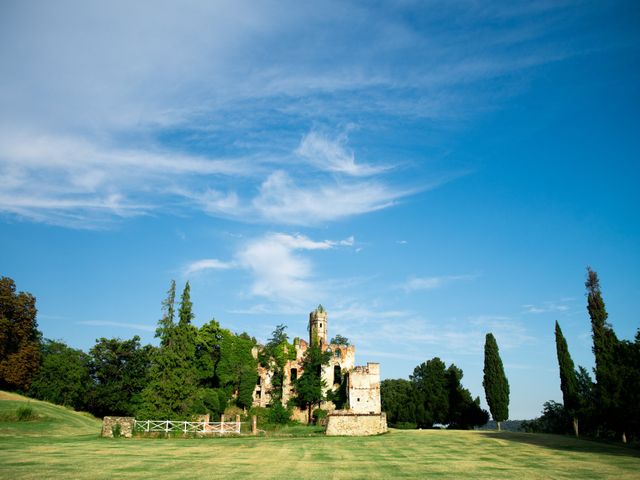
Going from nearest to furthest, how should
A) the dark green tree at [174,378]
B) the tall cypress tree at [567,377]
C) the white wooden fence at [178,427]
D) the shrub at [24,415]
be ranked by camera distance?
the white wooden fence at [178,427]
the shrub at [24,415]
the dark green tree at [174,378]
the tall cypress tree at [567,377]

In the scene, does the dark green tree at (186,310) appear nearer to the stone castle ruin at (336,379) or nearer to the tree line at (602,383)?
the stone castle ruin at (336,379)

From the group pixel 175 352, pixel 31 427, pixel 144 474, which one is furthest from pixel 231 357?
pixel 144 474

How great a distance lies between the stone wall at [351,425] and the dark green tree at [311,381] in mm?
21193

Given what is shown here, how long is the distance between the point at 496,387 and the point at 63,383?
158ft

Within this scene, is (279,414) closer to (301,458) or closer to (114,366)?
(114,366)

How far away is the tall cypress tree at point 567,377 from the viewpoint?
42.0 m

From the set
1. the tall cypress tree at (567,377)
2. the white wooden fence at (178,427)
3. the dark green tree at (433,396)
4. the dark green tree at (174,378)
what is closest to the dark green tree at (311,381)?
the dark green tree at (433,396)

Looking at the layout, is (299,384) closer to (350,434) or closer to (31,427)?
(350,434)

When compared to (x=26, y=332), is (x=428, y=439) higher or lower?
lower

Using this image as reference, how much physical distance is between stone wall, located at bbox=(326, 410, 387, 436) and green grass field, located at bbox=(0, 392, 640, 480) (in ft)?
19.3

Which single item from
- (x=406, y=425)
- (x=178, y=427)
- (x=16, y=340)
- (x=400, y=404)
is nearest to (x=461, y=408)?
(x=406, y=425)

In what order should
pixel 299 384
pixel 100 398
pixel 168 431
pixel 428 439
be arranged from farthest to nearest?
1. pixel 299 384
2. pixel 100 398
3. pixel 428 439
4. pixel 168 431

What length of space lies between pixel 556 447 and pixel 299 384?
36022 mm

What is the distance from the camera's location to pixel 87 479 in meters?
13.5
